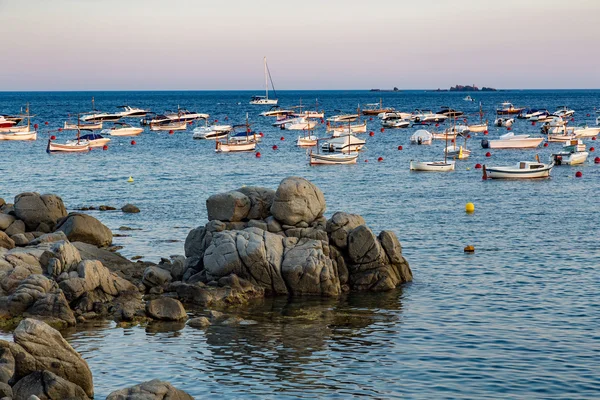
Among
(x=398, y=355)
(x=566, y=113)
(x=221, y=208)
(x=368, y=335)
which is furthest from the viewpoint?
(x=566, y=113)

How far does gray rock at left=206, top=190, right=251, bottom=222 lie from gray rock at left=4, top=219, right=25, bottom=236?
10281 mm

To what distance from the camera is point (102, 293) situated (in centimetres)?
3108

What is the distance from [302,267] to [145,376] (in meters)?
10.9

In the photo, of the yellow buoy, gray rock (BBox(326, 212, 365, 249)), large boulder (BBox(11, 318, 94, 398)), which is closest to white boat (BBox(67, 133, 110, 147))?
the yellow buoy

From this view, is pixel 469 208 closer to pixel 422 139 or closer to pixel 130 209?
pixel 130 209

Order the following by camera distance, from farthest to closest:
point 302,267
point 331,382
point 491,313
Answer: point 302,267, point 491,313, point 331,382

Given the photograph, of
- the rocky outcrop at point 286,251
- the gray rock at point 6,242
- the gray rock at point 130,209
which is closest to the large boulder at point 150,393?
the rocky outcrop at point 286,251

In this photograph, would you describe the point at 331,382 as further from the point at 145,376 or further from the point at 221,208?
the point at 221,208

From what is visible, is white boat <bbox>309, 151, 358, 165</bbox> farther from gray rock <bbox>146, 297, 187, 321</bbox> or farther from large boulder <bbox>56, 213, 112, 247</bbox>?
gray rock <bbox>146, 297, 187, 321</bbox>

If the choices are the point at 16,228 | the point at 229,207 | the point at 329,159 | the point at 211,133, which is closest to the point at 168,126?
the point at 211,133

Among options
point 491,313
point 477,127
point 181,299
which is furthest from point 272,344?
point 477,127

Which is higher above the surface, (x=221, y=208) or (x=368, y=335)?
(x=221, y=208)

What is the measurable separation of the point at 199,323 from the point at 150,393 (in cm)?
992

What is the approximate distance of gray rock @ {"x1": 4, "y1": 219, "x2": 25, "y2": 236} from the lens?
40.0 meters
